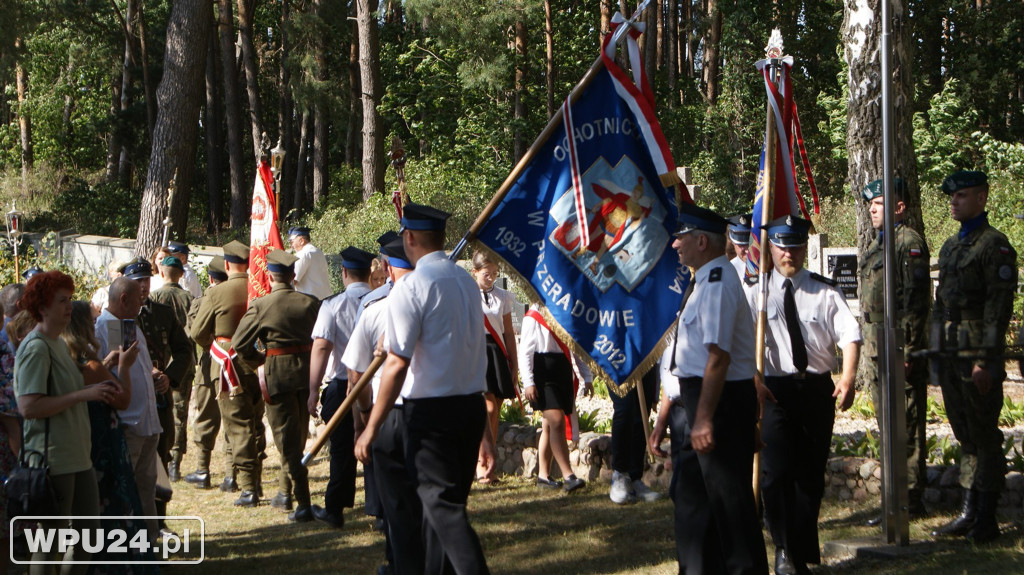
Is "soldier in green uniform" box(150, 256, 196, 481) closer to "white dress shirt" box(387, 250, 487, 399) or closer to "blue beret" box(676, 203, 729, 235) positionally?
"white dress shirt" box(387, 250, 487, 399)

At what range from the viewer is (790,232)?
583cm

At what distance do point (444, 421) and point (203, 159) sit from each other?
152 feet

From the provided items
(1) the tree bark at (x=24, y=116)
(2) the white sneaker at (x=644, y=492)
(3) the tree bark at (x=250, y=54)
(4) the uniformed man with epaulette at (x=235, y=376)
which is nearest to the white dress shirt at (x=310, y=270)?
(4) the uniformed man with epaulette at (x=235, y=376)

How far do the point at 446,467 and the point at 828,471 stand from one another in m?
3.66

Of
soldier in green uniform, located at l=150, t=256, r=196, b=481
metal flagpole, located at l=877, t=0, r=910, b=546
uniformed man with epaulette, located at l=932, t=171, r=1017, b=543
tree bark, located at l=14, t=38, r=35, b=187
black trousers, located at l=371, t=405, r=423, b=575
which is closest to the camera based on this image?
black trousers, located at l=371, t=405, r=423, b=575

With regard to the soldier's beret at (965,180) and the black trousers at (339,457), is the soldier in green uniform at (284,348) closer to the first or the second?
the black trousers at (339,457)

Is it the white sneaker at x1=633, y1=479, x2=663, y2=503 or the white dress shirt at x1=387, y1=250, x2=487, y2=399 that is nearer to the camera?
the white dress shirt at x1=387, y1=250, x2=487, y2=399

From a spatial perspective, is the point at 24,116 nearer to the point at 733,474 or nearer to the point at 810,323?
the point at 810,323

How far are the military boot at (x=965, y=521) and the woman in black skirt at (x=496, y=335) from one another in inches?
126

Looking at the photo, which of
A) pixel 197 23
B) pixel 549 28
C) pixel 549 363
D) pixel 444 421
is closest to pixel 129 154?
pixel 549 28

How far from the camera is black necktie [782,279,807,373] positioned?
5.82 meters

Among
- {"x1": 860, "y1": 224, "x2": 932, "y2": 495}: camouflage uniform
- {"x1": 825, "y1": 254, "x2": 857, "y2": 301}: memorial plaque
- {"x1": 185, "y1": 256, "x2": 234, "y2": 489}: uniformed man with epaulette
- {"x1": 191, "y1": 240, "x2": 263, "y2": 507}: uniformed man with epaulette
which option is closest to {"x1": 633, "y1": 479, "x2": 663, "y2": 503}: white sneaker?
{"x1": 860, "y1": 224, "x2": 932, "y2": 495}: camouflage uniform

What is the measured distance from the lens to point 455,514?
5.08 metres

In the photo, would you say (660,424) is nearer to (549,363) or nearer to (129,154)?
(549,363)
